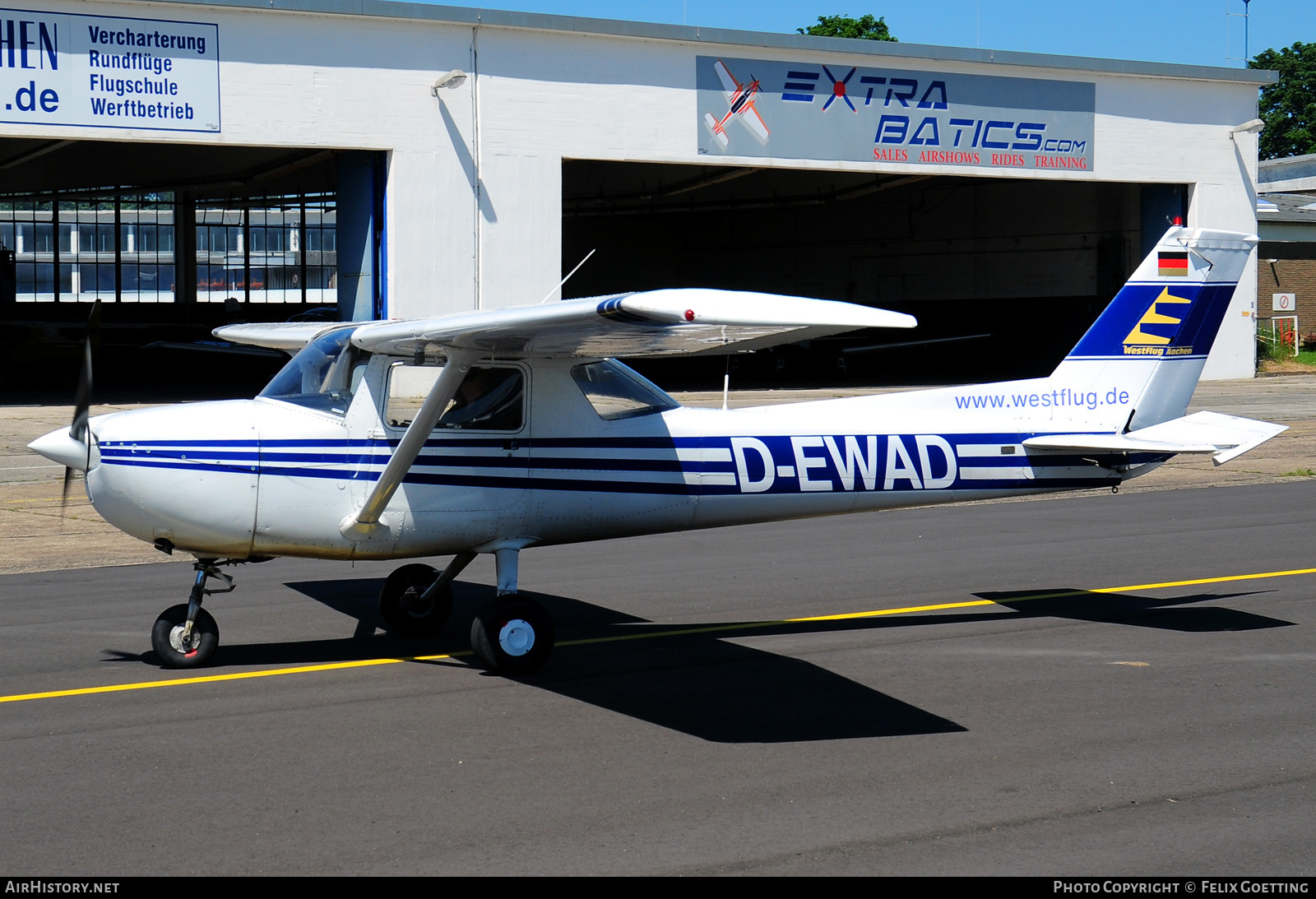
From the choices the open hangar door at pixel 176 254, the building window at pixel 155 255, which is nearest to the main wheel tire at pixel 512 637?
the open hangar door at pixel 176 254

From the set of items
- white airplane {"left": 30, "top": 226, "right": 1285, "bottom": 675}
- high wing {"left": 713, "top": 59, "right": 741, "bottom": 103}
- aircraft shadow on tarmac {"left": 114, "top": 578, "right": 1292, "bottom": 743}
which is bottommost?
aircraft shadow on tarmac {"left": 114, "top": 578, "right": 1292, "bottom": 743}

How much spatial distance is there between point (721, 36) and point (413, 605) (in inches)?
909

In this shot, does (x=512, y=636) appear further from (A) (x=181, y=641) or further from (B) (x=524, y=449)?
(A) (x=181, y=641)

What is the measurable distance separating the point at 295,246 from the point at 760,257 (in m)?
63.5

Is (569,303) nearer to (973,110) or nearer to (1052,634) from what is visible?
(1052,634)

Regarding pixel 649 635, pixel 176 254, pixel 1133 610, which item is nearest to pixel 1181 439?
pixel 1133 610

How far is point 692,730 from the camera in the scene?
248 inches

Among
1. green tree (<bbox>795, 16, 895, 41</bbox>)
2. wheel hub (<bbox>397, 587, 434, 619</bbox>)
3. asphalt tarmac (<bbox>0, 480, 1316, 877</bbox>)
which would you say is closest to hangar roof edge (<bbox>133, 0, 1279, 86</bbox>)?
asphalt tarmac (<bbox>0, 480, 1316, 877</bbox>)

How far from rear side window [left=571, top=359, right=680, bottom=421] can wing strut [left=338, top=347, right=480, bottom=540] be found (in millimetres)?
900

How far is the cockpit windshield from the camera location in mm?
7562

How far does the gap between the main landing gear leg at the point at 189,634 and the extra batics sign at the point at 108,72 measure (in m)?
19.1

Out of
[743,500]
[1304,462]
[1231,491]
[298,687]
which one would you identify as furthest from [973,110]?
[298,687]

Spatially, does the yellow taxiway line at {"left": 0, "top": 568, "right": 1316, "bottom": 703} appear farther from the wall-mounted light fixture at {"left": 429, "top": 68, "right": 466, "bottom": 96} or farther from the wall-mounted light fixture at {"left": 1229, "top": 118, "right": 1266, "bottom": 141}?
the wall-mounted light fixture at {"left": 1229, "top": 118, "right": 1266, "bottom": 141}

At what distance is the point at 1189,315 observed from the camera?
9.34m
